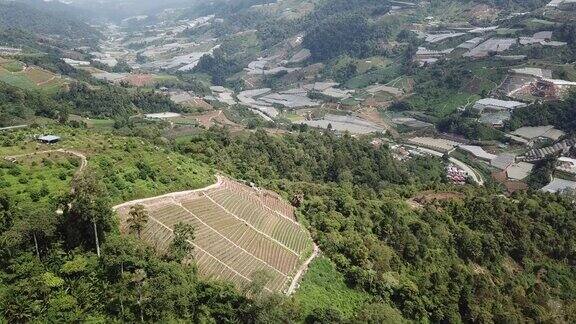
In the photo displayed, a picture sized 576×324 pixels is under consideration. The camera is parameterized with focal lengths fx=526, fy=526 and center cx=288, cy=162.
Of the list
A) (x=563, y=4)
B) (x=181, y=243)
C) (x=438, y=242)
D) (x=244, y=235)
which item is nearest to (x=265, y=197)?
(x=244, y=235)

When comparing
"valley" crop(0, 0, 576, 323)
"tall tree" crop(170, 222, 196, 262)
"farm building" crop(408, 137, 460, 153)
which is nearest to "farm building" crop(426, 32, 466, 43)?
"valley" crop(0, 0, 576, 323)

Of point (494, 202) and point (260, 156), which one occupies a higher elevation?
point (260, 156)

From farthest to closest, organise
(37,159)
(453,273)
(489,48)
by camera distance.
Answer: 1. (489,48)
2. (453,273)
3. (37,159)

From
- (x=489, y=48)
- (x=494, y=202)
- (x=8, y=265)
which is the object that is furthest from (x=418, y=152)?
(x=8, y=265)

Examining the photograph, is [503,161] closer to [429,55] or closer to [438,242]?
[438,242]

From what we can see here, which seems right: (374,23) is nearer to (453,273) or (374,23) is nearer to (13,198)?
(453,273)

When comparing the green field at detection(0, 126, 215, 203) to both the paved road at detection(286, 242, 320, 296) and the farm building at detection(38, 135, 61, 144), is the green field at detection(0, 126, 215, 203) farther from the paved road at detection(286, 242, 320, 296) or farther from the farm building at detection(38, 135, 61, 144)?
the paved road at detection(286, 242, 320, 296)
